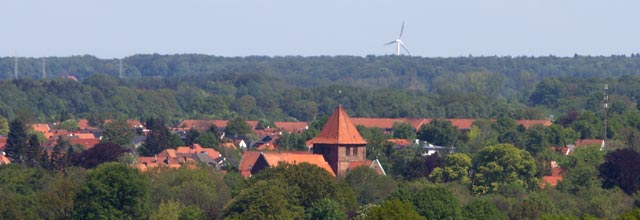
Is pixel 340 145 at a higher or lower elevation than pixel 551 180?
higher

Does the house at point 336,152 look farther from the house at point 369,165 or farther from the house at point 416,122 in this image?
the house at point 416,122

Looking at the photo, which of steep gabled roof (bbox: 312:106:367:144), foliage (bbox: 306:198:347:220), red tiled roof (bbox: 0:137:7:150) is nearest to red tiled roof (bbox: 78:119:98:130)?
red tiled roof (bbox: 0:137:7:150)

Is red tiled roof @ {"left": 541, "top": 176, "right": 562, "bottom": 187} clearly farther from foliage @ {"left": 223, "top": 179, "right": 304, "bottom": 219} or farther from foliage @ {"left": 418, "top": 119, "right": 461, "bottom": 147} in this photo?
foliage @ {"left": 418, "top": 119, "right": 461, "bottom": 147}

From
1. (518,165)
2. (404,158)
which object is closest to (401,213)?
(518,165)

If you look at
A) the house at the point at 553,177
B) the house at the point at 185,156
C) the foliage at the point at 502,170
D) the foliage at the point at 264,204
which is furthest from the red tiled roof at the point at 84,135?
the foliage at the point at 264,204

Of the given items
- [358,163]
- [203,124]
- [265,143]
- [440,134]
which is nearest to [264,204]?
[358,163]

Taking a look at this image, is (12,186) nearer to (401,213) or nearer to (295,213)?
(295,213)

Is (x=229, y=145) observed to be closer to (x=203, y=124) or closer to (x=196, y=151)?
(x=196, y=151)
